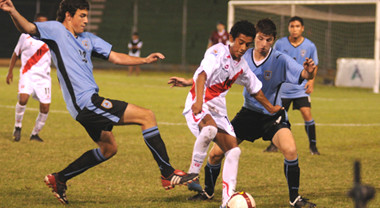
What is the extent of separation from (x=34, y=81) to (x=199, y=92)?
5418mm

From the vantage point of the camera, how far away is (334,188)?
6.41 meters

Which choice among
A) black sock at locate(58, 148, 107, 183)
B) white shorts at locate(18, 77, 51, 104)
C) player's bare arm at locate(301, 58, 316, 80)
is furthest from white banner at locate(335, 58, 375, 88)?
black sock at locate(58, 148, 107, 183)

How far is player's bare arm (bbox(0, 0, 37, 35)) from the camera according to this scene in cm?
452

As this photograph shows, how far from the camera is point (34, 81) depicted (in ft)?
31.6

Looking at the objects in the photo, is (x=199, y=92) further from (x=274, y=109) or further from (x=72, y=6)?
(x=72, y=6)

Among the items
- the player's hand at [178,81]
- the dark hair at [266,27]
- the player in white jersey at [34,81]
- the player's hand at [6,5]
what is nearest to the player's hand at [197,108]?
the player's hand at [178,81]

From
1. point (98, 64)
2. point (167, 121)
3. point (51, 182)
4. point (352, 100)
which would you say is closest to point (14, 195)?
point (51, 182)

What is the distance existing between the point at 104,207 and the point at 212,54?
1.68m

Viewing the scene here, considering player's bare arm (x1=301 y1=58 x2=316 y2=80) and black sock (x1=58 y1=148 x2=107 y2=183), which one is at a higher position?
player's bare arm (x1=301 y1=58 x2=316 y2=80)

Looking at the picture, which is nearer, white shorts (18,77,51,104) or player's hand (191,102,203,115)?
player's hand (191,102,203,115)

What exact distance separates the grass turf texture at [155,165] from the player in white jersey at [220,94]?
71 cm

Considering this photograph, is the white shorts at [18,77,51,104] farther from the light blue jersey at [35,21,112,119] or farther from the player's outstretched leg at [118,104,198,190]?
the player's outstretched leg at [118,104,198,190]

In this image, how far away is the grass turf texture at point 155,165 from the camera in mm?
5820

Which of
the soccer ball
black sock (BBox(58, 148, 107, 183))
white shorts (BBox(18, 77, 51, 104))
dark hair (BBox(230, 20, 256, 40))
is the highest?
dark hair (BBox(230, 20, 256, 40))
